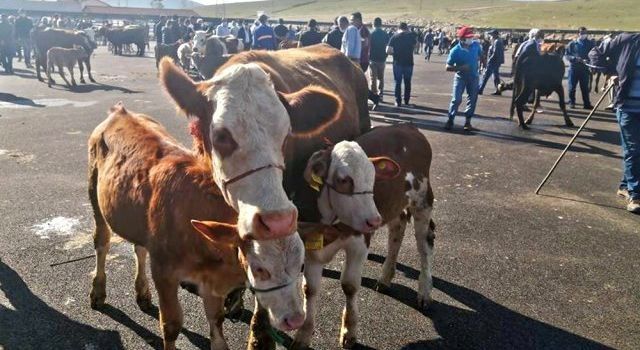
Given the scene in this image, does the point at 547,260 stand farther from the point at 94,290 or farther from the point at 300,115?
the point at 94,290

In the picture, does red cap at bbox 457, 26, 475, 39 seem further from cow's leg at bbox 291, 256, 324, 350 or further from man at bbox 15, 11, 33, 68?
man at bbox 15, 11, 33, 68

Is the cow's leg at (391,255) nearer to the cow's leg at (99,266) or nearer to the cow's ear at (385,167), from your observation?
the cow's ear at (385,167)

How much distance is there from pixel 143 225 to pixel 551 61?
11019 millimetres

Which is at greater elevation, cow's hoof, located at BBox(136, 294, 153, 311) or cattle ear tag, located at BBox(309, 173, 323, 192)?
cattle ear tag, located at BBox(309, 173, 323, 192)

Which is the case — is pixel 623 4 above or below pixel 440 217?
above

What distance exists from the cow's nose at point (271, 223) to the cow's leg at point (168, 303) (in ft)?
3.40

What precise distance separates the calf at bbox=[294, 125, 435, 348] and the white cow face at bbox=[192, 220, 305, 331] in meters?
0.58

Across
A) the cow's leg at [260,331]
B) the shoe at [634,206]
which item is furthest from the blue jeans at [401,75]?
the cow's leg at [260,331]

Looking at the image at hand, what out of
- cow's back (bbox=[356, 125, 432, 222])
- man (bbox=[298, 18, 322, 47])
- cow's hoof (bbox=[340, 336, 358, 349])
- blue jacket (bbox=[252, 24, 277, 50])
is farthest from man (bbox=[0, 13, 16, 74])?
cow's hoof (bbox=[340, 336, 358, 349])

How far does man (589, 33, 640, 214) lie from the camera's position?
6.52 metres

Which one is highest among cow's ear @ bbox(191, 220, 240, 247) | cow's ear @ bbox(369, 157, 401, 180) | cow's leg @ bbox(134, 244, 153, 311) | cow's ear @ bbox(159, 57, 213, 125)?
cow's ear @ bbox(159, 57, 213, 125)

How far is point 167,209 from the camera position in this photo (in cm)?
302

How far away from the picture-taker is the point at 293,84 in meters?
4.50

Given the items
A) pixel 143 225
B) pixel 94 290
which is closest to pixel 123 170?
pixel 143 225
